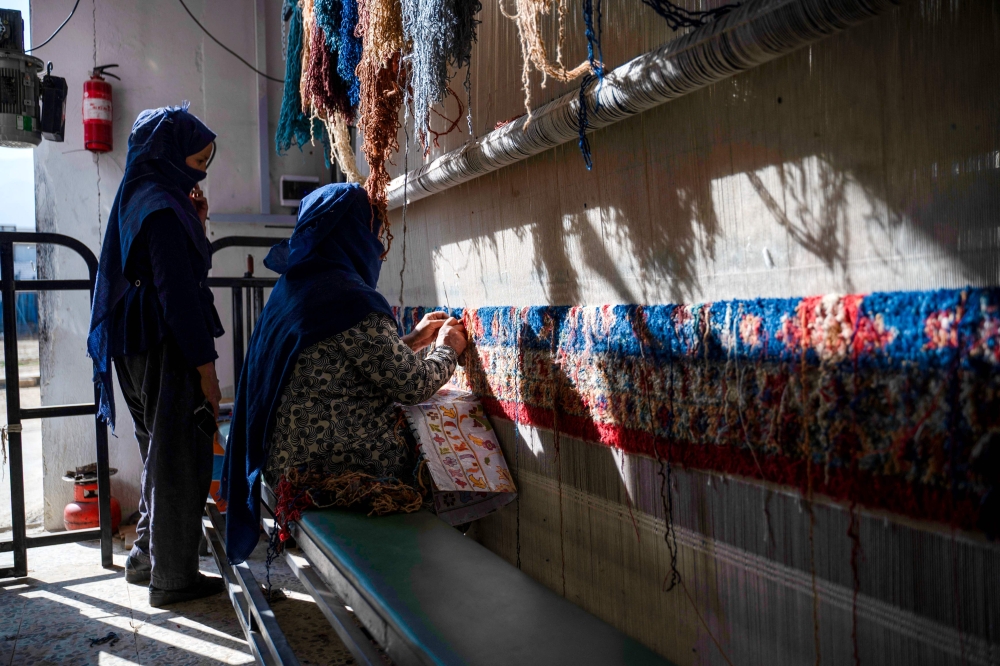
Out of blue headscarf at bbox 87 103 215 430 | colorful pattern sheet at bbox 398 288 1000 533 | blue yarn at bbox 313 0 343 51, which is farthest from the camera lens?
blue headscarf at bbox 87 103 215 430

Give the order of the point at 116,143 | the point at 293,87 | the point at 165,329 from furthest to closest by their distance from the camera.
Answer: the point at 116,143 < the point at 293,87 < the point at 165,329

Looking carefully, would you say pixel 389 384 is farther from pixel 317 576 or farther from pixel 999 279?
pixel 999 279

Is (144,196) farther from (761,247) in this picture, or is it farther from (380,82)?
(761,247)

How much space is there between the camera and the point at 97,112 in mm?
3877

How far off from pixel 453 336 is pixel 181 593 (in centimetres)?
155

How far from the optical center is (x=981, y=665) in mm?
927

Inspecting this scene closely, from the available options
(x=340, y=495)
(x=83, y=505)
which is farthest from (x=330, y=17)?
(x=83, y=505)

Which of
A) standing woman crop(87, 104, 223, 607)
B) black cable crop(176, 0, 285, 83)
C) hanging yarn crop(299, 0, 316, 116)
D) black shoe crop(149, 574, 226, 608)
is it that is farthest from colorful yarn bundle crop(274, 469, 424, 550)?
black cable crop(176, 0, 285, 83)

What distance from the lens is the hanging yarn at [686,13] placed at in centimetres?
120

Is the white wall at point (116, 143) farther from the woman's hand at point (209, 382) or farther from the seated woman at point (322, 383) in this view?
the seated woman at point (322, 383)

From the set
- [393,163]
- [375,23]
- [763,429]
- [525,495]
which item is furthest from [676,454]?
[393,163]

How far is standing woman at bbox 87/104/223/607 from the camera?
2.49 meters

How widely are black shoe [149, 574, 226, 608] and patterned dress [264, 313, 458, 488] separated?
104 centimetres

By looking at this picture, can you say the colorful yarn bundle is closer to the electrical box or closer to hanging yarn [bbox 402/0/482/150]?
hanging yarn [bbox 402/0/482/150]
